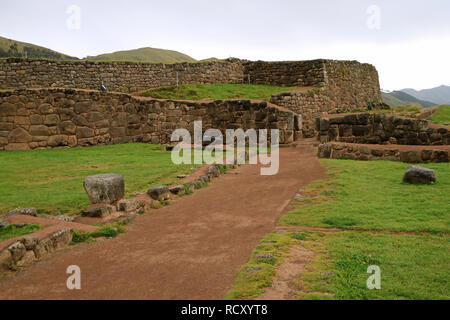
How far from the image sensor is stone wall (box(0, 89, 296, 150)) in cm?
1731

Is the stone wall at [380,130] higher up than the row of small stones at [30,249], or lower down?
higher up

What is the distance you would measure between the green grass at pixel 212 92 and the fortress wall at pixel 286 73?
1820mm

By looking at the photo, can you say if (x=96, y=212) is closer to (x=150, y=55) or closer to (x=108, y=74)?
(x=108, y=74)

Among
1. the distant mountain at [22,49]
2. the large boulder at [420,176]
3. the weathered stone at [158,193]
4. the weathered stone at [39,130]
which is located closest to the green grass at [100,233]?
the weathered stone at [158,193]

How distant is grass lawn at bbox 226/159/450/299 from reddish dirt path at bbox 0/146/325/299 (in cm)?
47

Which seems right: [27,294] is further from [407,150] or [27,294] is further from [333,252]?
[407,150]

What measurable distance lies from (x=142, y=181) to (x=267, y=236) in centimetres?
581

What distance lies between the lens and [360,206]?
812cm

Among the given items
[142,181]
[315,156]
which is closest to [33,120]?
[142,181]

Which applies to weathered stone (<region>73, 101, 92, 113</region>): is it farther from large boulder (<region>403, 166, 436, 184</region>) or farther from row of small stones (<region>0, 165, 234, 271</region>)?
large boulder (<region>403, 166, 436, 184</region>)

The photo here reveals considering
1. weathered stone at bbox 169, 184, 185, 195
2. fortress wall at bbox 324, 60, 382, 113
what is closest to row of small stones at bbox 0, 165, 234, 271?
weathered stone at bbox 169, 184, 185, 195

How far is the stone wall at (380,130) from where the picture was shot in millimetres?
15180

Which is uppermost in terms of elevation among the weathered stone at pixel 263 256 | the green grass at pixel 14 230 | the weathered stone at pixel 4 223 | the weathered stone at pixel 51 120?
the weathered stone at pixel 51 120

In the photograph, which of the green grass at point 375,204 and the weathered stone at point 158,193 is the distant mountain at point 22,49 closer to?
the weathered stone at point 158,193
